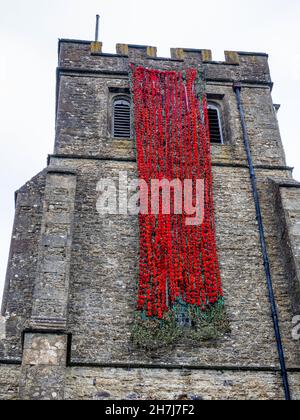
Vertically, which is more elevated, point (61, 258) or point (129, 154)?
point (129, 154)

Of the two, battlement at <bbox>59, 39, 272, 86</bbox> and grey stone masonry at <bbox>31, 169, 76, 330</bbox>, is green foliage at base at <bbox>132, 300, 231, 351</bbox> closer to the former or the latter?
grey stone masonry at <bbox>31, 169, 76, 330</bbox>

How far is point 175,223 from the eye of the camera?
1616 centimetres

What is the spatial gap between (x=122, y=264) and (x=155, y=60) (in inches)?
295

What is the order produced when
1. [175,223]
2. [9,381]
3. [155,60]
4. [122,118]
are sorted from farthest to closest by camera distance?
[155,60] < [122,118] < [175,223] < [9,381]

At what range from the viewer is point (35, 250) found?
15336mm

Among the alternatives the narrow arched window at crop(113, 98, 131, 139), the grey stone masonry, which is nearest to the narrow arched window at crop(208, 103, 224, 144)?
the narrow arched window at crop(113, 98, 131, 139)

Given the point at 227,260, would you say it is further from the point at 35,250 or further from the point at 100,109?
the point at 100,109

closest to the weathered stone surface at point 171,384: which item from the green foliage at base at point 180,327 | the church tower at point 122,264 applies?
the church tower at point 122,264

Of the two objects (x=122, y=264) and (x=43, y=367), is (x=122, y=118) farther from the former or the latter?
(x=43, y=367)

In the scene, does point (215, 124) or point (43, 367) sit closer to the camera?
point (43, 367)

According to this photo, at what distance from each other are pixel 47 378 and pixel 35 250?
384cm

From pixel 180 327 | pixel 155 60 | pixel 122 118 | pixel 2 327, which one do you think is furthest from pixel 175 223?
pixel 155 60

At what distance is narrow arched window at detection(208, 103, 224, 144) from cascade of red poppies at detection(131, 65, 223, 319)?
45 cm
